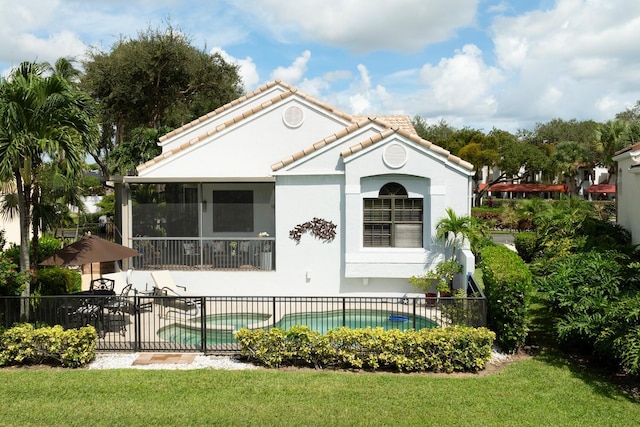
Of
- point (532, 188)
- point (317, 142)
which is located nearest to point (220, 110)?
point (317, 142)

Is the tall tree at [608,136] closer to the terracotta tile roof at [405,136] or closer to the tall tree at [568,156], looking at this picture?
the tall tree at [568,156]

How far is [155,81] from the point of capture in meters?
36.5

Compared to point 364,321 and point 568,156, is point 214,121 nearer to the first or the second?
point 364,321

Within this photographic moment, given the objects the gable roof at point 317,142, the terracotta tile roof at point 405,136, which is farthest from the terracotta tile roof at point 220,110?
Result: the terracotta tile roof at point 405,136

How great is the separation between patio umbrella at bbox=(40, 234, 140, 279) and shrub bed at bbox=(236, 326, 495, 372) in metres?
5.38

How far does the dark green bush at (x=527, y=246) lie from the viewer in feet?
75.9

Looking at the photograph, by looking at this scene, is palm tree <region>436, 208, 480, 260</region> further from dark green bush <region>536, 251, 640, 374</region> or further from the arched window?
dark green bush <region>536, 251, 640, 374</region>

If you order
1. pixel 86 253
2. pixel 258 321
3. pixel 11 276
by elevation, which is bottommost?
pixel 258 321

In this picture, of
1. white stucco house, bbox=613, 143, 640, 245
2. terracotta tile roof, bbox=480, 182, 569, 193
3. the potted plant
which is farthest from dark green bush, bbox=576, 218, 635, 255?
terracotta tile roof, bbox=480, 182, 569, 193

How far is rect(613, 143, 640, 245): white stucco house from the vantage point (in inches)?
640

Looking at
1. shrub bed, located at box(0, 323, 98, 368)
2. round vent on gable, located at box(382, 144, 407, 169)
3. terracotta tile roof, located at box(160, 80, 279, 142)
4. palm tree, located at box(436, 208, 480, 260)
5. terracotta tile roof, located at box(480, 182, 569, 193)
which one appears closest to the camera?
shrub bed, located at box(0, 323, 98, 368)

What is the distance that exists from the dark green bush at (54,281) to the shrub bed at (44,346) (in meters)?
4.77

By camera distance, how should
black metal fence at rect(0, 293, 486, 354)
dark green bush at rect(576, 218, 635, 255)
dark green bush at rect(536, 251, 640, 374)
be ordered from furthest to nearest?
dark green bush at rect(576, 218, 635, 255)
black metal fence at rect(0, 293, 486, 354)
dark green bush at rect(536, 251, 640, 374)

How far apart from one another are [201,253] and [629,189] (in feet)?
47.1
